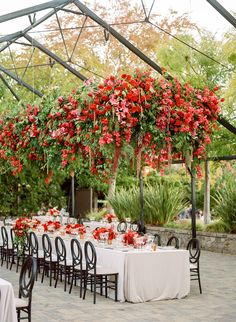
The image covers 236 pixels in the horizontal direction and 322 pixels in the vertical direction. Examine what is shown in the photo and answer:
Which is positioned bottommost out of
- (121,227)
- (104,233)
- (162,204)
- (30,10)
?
(104,233)

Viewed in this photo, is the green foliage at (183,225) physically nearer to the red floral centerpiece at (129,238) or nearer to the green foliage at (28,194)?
the green foliage at (28,194)

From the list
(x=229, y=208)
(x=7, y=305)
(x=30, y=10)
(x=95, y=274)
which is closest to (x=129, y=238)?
(x=95, y=274)

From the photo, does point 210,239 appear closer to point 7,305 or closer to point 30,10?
point 30,10

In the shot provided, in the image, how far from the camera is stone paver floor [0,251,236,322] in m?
8.06

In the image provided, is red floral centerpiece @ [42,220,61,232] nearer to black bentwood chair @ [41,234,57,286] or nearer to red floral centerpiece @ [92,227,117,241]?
black bentwood chair @ [41,234,57,286]

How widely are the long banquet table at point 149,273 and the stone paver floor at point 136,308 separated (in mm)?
152

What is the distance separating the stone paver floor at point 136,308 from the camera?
8.06m

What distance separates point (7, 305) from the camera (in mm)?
6270

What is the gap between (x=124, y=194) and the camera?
19.6 m

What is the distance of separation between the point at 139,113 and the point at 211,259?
7.02 m

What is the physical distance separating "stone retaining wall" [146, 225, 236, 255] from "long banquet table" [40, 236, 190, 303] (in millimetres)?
6172

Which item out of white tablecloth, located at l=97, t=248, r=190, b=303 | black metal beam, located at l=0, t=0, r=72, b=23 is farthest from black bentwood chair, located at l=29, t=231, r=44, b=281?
black metal beam, located at l=0, t=0, r=72, b=23

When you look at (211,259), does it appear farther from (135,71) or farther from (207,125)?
(135,71)

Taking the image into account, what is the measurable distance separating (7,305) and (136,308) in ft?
9.34
